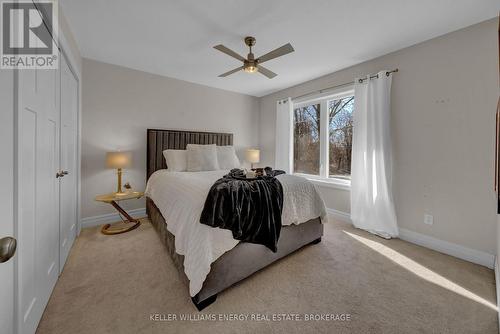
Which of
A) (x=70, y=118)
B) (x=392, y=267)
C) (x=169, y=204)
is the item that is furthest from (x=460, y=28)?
(x=70, y=118)

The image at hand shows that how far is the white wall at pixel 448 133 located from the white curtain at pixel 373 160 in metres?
0.13

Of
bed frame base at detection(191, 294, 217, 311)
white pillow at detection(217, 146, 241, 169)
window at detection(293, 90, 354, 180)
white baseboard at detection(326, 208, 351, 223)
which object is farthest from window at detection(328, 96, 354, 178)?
bed frame base at detection(191, 294, 217, 311)

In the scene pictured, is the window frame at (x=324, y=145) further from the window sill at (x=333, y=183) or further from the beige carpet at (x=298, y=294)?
the beige carpet at (x=298, y=294)

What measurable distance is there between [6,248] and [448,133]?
135 inches

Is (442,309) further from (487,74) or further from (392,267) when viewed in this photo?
(487,74)

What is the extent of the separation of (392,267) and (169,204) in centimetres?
236

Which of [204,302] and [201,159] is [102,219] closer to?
[201,159]

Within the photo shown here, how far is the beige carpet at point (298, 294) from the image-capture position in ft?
4.32

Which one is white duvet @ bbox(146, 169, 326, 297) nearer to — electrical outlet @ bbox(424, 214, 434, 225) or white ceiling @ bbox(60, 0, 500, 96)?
electrical outlet @ bbox(424, 214, 434, 225)

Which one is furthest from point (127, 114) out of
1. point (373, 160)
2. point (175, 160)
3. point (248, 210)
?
point (373, 160)

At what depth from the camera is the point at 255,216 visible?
5.61 ft

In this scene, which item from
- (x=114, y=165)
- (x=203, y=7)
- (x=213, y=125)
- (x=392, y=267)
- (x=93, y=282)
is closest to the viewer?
(x=93, y=282)

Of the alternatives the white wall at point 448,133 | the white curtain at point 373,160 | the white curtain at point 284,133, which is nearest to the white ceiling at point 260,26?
Result: the white wall at point 448,133

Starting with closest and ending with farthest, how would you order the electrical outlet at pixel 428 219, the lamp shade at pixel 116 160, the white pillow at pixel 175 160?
the electrical outlet at pixel 428 219 → the lamp shade at pixel 116 160 → the white pillow at pixel 175 160
